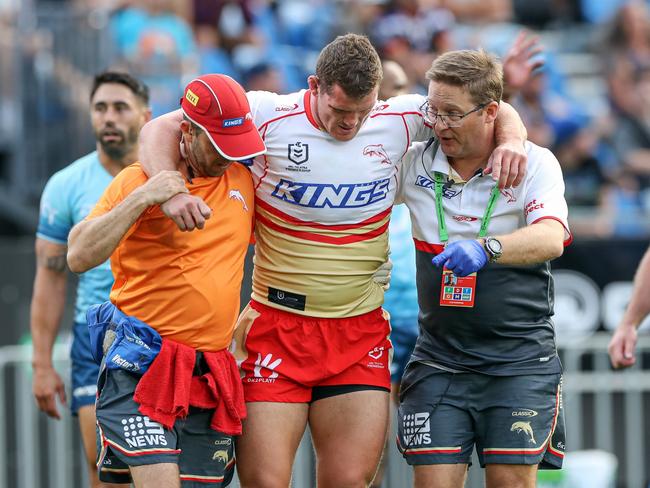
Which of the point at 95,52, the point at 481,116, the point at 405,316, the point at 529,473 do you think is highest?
the point at 95,52

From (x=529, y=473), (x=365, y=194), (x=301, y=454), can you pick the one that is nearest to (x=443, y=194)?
(x=365, y=194)

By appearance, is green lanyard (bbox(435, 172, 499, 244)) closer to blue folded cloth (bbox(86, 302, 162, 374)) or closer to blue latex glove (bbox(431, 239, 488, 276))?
blue latex glove (bbox(431, 239, 488, 276))

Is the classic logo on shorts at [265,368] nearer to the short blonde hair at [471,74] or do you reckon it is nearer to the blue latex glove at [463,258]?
the blue latex glove at [463,258]

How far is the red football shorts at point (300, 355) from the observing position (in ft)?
17.1

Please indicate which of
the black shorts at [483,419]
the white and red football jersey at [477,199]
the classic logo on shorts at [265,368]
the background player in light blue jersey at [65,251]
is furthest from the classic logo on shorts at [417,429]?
the background player in light blue jersey at [65,251]

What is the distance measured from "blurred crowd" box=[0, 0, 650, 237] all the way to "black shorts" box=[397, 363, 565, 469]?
4815mm

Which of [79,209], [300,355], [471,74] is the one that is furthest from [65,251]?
[471,74]

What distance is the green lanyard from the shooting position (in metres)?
5.09

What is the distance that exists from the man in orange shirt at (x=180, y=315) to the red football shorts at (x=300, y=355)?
24cm

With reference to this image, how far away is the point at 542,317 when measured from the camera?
5.27 meters

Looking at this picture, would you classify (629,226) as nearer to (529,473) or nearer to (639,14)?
(639,14)

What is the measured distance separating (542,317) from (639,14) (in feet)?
24.8

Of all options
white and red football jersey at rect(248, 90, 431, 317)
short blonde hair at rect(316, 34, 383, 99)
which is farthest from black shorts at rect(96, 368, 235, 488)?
short blonde hair at rect(316, 34, 383, 99)

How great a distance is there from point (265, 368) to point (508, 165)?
55.1 inches
